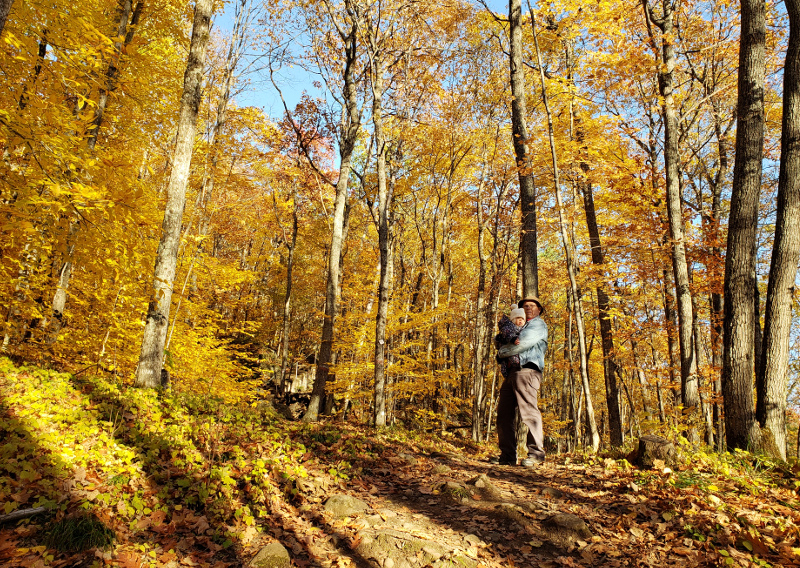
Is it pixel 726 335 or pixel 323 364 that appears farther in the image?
pixel 323 364

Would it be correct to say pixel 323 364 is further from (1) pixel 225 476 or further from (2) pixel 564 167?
(2) pixel 564 167

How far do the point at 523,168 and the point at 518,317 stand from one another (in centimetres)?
348

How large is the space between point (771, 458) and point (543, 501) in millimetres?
2610

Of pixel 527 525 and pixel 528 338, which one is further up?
pixel 528 338

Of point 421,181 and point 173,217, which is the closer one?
point 173,217

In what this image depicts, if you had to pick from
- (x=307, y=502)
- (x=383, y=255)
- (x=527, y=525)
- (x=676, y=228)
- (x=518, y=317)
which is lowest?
(x=307, y=502)

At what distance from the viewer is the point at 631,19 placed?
1006 cm

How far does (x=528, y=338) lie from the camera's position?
5.14 meters

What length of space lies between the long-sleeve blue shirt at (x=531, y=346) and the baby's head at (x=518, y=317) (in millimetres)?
118

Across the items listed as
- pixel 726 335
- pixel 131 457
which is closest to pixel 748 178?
pixel 726 335

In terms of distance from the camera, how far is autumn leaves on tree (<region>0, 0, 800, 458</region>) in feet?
15.9

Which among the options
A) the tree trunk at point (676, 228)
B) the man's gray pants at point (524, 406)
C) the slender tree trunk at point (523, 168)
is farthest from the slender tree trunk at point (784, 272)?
the slender tree trunk at point (523, 168)

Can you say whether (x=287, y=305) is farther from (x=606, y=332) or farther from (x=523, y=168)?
(x=523, y=168)

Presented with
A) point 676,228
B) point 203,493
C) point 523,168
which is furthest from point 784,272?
point 203,493
